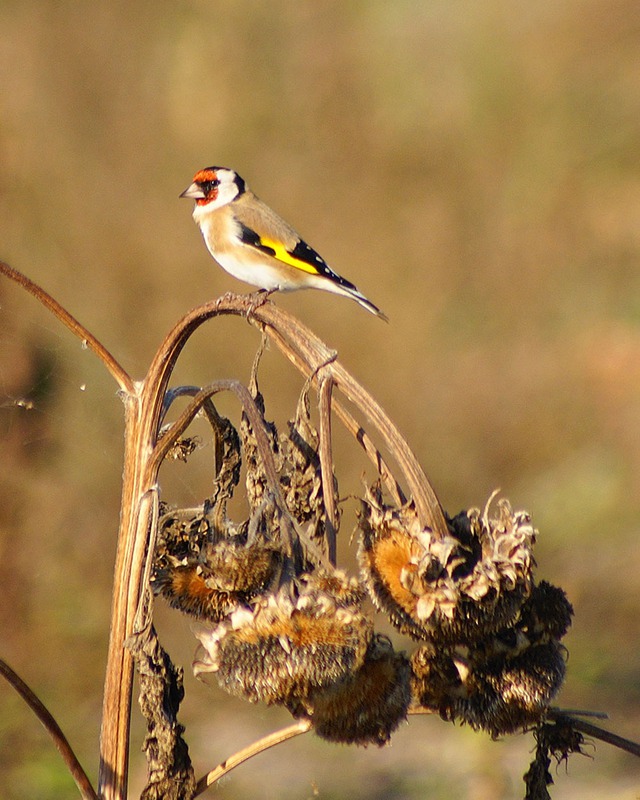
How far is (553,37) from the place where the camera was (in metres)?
10.1

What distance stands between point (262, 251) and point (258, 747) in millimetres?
2472

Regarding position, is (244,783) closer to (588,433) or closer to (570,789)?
(570,789)

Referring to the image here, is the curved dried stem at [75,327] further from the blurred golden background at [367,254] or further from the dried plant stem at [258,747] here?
the blurred golden background at [367,254]

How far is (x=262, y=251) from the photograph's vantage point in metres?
3.62

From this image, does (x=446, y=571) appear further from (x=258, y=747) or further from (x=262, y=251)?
(x=262, y=251)

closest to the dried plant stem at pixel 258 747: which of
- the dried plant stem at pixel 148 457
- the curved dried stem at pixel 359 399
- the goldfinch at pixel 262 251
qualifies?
the dried plant stem at pixel 148 457

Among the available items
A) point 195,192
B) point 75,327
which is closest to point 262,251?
point 195,192

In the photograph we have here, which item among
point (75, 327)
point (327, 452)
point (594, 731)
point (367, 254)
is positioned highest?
point (367, 254)

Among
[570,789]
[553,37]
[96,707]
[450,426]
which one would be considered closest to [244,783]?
[96,707]

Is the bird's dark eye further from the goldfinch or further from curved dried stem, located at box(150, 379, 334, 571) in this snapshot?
curved dried stem, located at box(150, 379, 334, 571)

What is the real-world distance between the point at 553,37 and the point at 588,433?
411 centimetres

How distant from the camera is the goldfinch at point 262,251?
355 centimetres

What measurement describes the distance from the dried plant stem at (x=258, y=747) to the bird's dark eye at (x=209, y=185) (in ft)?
9.57

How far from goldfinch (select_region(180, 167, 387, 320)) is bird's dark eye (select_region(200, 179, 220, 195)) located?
11 centimetres
